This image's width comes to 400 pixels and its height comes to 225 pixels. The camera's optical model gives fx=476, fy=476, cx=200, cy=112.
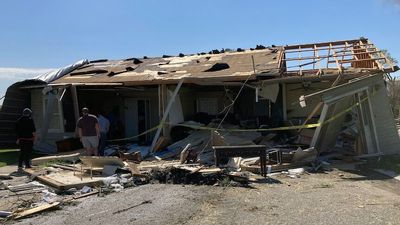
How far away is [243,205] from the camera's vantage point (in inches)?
322

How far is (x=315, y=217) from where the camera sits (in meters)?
7.25

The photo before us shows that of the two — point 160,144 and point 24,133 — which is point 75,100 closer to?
point 160,144

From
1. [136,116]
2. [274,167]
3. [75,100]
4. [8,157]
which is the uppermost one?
[75,100]

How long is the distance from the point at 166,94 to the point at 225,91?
9.15 feet

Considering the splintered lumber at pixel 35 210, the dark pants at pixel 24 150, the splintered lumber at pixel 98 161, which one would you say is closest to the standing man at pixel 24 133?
the dark pants at pixel 24 150

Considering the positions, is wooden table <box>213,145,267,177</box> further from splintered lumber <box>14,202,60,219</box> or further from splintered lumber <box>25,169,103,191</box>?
splintered lumber <box>14,202,60,219</box>

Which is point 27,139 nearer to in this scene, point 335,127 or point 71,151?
point 71,151

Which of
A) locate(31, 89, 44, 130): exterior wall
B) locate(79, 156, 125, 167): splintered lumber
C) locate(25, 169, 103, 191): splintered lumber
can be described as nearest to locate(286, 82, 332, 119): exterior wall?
locate(79, 156, 125, 167): splintered lumber

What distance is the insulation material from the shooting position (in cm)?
1730

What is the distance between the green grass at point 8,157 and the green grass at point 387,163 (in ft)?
36.9

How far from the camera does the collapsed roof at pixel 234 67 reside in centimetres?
1644

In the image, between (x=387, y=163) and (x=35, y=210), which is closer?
(x=35, y=210)

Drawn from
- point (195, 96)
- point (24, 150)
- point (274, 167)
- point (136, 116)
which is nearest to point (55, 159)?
point (24, 150)

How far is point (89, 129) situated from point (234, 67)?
22.0 ft
